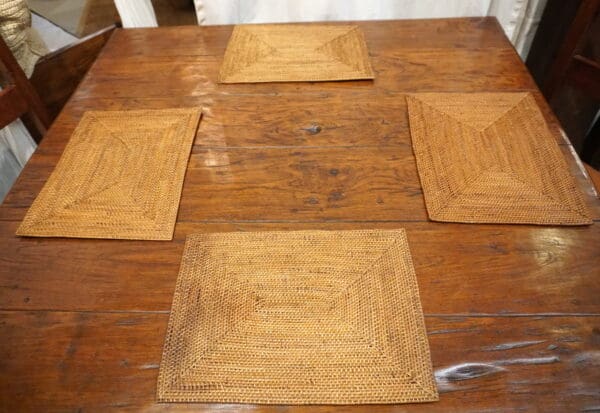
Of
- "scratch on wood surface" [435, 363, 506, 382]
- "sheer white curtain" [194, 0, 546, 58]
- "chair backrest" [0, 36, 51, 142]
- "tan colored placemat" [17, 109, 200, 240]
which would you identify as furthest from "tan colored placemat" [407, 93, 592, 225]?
"chair backrest" [0, 36, 51, 142]

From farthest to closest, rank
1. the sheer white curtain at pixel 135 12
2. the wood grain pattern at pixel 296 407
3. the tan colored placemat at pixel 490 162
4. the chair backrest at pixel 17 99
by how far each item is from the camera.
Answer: the sheer white curtain at pixel 135 12 → the chair backrest at pixel 17 99 → the tan colored placemat at pixel 490 162 → the wood grain pattern at pixel 296 407

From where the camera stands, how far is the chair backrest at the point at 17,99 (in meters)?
1.01

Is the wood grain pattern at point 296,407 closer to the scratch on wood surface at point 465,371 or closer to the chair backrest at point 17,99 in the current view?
the scratch on wood surface at point 465,371

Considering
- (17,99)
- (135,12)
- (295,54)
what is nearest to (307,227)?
(295,54)

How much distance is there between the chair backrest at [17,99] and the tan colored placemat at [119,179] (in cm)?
27

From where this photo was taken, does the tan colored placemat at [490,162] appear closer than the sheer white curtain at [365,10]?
Yes

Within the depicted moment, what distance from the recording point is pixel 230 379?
542mm

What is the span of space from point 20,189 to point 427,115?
33.8 inches

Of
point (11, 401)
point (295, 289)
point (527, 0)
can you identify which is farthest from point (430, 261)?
point (527, 0)

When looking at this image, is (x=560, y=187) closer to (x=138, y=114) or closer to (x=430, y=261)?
(x=430, y=261)

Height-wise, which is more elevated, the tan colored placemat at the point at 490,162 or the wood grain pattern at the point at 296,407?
the tan colored placemat at the point at 490,162

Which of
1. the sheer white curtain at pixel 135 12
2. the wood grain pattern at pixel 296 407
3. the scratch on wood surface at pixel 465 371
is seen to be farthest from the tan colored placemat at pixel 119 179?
the sheer white curtain at pixel 135 12

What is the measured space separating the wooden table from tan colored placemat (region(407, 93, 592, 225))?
28 mm

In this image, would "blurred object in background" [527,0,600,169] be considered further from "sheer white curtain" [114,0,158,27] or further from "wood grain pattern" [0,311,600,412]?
"sheer white curtain" [114,0,158,27]
